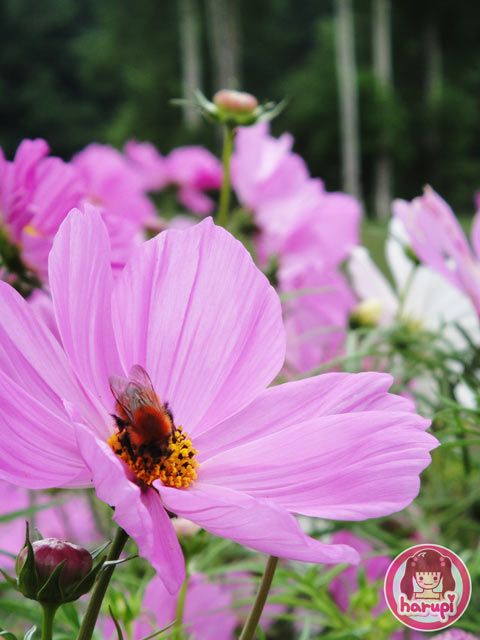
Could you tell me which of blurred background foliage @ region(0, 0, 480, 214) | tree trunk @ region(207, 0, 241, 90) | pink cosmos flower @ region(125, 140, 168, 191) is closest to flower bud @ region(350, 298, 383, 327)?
pink cosmos flower @ region(125, 140, 168, 191)

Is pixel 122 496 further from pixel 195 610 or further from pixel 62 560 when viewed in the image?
pixel 195 610

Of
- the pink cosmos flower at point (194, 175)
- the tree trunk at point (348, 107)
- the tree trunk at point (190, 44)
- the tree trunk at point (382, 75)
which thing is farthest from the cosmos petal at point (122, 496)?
the tree trunk at point (382, 75)

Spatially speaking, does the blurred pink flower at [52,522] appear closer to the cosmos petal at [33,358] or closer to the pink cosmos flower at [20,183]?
the pink cosmos flower at [20,183]

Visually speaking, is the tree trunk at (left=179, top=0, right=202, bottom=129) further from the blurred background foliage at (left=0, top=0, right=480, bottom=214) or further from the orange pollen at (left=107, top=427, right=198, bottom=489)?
the orange pollen at (left=107, top=427, right=198, bottom=489)

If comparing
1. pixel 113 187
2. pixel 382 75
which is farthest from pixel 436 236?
pixel 382 75

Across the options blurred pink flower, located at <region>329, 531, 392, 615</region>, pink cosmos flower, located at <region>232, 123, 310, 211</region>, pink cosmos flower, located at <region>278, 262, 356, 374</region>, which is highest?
pink cosmos flower, located at <region>232, 123, 310, 211</region>

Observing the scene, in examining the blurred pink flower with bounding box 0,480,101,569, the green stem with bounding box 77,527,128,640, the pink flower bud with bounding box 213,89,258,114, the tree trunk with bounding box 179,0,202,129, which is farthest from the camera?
the tree trunk with bounding box 179,0,202,129

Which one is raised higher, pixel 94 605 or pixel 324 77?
pixel 94 605
